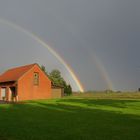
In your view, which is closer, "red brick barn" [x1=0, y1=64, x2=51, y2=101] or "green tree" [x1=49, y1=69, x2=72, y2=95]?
"red brick barn" [x1=0, y1=64, x2=51, y2=101]

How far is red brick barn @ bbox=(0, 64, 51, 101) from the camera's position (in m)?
53.7

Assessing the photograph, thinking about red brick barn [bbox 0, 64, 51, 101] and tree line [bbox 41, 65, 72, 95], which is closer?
red brick barn [bbox 0, 64, 51, 101]

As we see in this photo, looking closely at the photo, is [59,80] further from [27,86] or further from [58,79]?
[27,86]

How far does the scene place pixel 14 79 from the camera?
180 feet

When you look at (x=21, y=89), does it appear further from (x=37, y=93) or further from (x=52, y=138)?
(x=52, y=138)

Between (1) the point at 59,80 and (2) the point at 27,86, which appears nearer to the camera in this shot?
(2) the point at 27,86

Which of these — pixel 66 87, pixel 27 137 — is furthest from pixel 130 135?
pixel 66 87

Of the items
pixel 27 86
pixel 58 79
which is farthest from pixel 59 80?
pixel 27 86

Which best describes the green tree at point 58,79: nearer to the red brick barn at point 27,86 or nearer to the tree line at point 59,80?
the tree line at point 59,80

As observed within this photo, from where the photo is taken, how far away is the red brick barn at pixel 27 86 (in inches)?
2114

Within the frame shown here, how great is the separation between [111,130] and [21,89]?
4128 cm

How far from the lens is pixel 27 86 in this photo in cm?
5416

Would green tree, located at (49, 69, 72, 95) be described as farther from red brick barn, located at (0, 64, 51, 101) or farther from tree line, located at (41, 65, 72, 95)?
red brick barn, located at (0, 64, 51, 101)

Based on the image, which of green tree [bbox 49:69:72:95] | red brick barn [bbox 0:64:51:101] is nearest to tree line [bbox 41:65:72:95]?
green tree [bbox 49:69:72:95]
